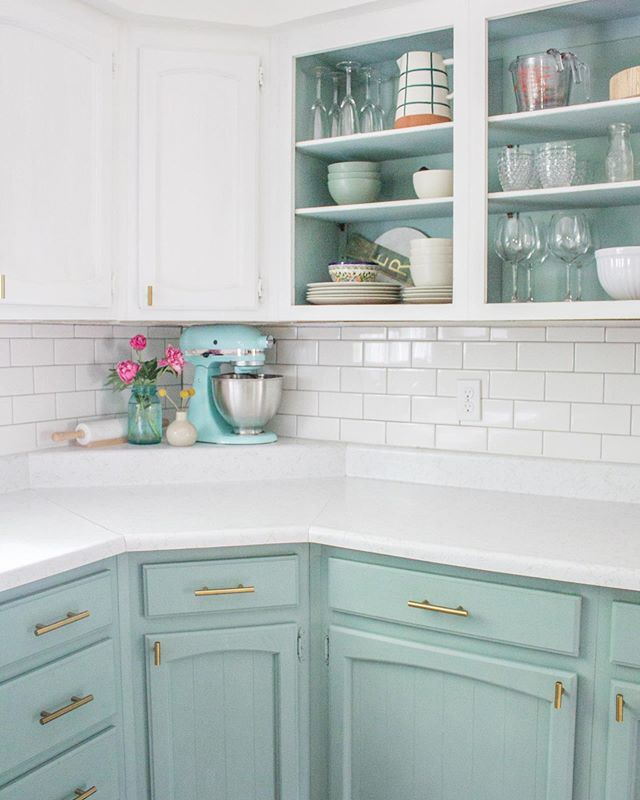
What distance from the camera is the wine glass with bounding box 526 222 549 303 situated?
6.47ft

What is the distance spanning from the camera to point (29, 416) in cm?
226

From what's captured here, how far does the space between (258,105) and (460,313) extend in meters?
0.80

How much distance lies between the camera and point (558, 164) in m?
1.91

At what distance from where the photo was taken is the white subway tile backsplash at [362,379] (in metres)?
2.45

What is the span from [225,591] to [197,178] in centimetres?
108

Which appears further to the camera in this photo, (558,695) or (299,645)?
(299,645)

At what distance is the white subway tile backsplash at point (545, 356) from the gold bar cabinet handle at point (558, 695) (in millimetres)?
891

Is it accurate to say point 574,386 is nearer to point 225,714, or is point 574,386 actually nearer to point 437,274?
point 437,274

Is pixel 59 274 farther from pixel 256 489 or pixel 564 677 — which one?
pixel 564 677

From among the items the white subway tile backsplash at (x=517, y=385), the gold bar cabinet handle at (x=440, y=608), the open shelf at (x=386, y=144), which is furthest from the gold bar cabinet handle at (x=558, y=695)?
the open shelf at (x=386, y=144)

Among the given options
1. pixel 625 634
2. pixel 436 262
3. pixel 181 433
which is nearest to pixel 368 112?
pixel 436 262

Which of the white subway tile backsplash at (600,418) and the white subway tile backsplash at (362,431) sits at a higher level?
the white subway tile backsplash at (600,418)

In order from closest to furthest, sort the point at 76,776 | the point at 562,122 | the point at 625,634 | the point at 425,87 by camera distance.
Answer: the point at 625,634 → the point at 76,776 → the point at 562,122 → the point at 425,87

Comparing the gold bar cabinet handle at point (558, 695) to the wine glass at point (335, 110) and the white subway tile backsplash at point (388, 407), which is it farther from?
the wine glass at point (335, 110)
